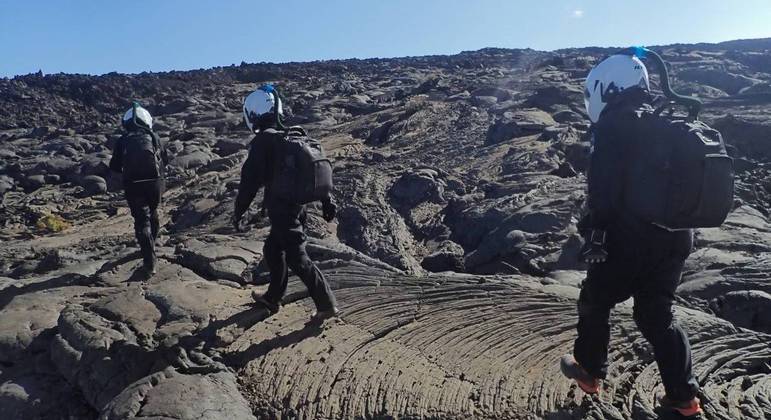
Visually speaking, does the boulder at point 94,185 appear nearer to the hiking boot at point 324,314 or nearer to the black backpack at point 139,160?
the black backpack at point 139,160

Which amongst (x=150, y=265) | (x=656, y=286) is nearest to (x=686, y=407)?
(x=656, y=286)

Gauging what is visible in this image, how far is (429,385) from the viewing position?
3627mm

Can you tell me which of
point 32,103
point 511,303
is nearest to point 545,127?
point 511,303

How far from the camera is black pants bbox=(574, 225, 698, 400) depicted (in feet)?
9.64

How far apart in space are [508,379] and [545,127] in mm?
11188

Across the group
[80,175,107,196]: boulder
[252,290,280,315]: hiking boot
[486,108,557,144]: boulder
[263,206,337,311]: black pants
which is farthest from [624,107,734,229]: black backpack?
[80,175,107,196]: boulder

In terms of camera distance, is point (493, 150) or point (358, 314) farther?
point (493, 150)

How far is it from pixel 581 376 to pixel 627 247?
0.76 m

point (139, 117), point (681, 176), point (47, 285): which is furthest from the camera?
point (139, 117)

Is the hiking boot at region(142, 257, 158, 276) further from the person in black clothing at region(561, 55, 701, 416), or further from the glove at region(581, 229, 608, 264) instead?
the glove at region(581, 229, 608, 264)

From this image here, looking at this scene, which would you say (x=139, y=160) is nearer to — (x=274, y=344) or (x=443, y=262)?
(x=274, y=344)

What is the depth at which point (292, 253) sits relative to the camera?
4.42m

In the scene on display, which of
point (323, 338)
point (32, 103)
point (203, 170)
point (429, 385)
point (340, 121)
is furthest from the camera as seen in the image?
point (32, 103)

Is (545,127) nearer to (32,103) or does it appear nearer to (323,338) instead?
(323,338)
